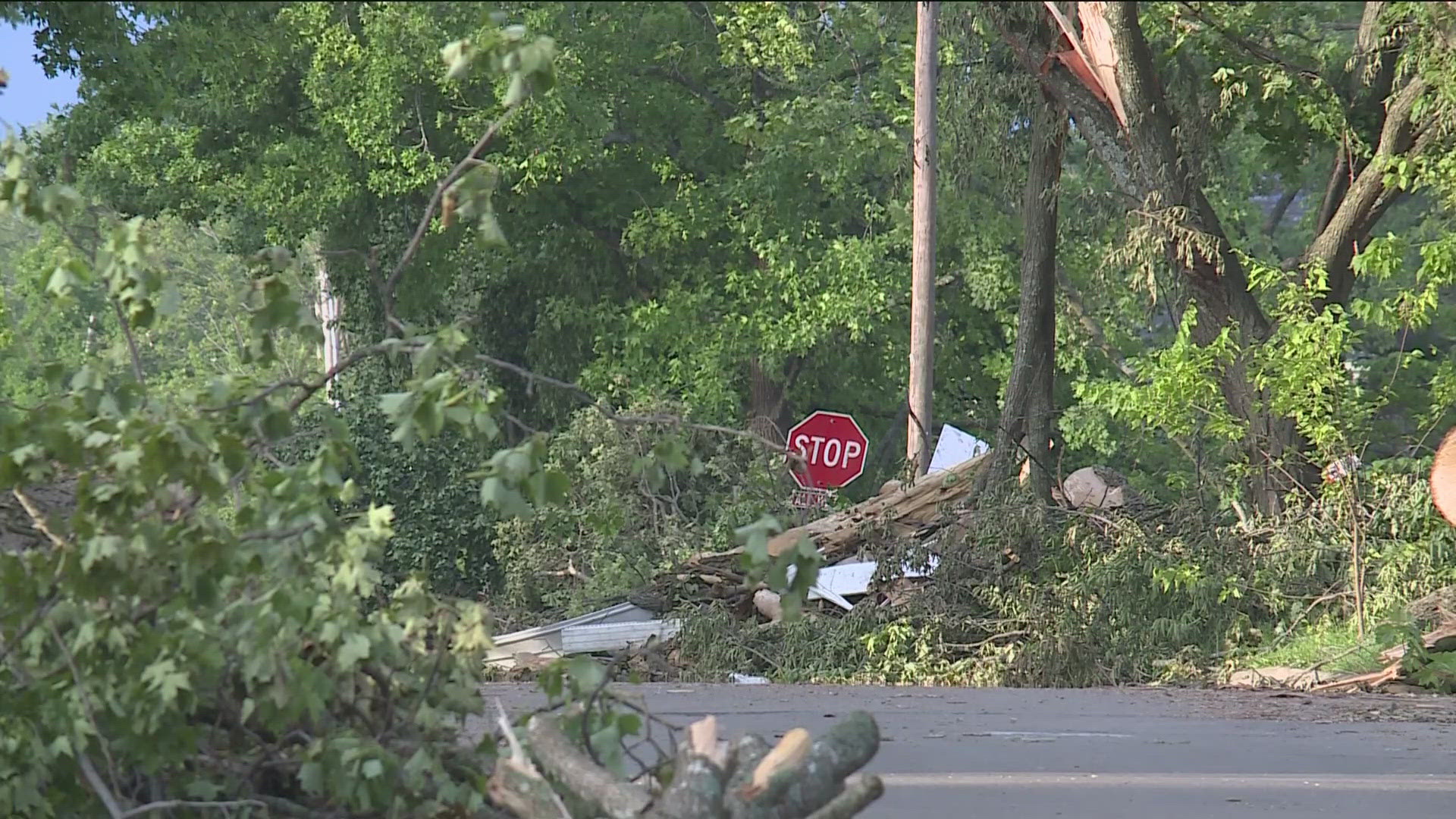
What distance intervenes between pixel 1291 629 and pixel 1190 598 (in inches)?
31.8

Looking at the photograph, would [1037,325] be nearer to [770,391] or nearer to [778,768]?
[770,391]

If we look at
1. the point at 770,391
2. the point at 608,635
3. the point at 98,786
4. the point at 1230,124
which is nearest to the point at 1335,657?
the point at 1230,124

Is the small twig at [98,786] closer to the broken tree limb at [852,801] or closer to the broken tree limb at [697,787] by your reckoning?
the broken tree limb at [697,787]

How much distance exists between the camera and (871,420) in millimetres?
33281

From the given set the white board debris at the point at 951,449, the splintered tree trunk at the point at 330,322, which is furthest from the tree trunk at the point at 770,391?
the white board debris at the point at 951,449

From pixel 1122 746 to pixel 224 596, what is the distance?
618 centimetres

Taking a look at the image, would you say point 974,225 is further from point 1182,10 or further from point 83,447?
point 83,447

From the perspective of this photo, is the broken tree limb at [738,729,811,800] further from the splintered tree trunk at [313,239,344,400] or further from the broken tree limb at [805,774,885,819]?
the splintered tree trunk at [313,239,344,400]

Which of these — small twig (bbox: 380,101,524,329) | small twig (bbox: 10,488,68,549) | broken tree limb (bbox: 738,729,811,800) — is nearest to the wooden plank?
small twig (bbox: 380,101,524,329)

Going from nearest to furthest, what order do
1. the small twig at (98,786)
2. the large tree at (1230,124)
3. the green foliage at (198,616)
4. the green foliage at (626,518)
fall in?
the green foliage at (198,616) < the small twig at (98,786) < the large tree at (1230,124) < the green foliage at (626,518)

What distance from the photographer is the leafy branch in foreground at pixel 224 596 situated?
4957 mm

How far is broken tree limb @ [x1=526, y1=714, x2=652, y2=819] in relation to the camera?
478 cm

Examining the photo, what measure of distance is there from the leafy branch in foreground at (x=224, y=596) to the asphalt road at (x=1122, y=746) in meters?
1.11

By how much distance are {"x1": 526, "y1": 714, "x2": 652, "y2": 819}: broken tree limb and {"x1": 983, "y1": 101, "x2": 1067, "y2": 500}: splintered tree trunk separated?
12.5 meters
